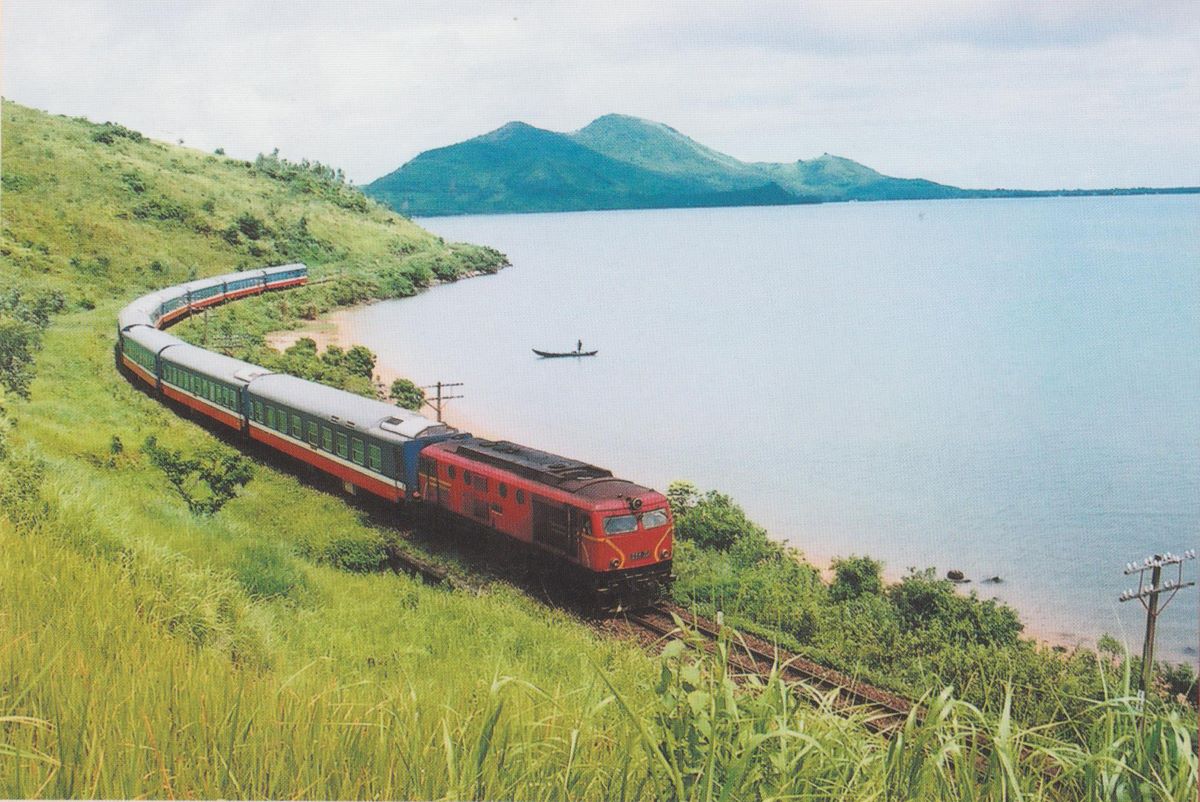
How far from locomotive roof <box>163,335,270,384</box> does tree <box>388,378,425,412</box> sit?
406cm

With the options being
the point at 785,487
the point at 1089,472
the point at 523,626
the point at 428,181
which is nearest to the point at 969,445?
the point at 1089,472

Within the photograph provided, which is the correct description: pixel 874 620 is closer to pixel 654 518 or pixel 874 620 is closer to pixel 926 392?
pixel 654 518

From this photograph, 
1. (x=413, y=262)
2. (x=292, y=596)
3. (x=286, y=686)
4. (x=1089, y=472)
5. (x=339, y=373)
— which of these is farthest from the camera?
(x=413, y=262)

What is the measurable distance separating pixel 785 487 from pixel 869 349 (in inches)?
159

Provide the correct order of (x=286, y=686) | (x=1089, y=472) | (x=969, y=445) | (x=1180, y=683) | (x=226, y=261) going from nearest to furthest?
(x=286, y=686), (x=1180, y=683), (x=1089, y=472), (x=969, y=445), (x=226, y=261)

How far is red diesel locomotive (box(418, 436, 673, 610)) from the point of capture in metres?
14.4

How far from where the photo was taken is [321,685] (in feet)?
20.1

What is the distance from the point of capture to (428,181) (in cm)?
2048

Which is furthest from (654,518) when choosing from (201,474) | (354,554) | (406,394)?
(406,394)

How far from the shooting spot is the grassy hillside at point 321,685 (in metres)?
4.64

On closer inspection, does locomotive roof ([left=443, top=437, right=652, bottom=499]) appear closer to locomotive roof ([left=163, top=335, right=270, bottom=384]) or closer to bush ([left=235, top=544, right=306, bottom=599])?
bush ([left=235, top=544, right=306, bottom=599])

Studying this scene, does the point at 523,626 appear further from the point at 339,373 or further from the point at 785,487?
the point at 339,373

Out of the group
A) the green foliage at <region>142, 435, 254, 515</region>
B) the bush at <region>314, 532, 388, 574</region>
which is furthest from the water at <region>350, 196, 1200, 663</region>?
the green foliage at <region>142, 435, 254, 515</region>

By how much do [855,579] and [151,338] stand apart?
64.4 ft
